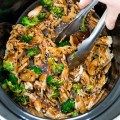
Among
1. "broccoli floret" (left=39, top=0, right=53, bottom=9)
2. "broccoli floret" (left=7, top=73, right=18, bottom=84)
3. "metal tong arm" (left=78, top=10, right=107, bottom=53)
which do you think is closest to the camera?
"metal tong arm" (left=78, top=10, right=107, bottom=53)

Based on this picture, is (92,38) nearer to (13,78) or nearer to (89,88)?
(89,88)

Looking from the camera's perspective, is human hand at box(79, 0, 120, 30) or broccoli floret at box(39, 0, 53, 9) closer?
human hand at box(79, 0, 120, 30)

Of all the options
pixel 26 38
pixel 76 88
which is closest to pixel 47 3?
pixel 26 38

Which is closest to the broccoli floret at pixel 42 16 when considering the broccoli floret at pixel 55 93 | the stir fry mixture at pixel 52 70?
the stir fry mixture at pixel 52 70

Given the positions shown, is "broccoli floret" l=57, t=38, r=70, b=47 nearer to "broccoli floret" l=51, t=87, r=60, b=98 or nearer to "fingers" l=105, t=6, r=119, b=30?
"broccoli floret" l=51, t=87, r=60, b=98

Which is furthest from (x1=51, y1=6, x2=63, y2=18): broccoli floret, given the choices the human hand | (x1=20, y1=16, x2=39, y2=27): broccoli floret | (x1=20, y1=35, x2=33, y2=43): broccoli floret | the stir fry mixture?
the human hand

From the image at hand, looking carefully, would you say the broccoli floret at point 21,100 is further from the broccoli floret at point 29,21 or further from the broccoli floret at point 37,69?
the broccoli floret at point 29,21
